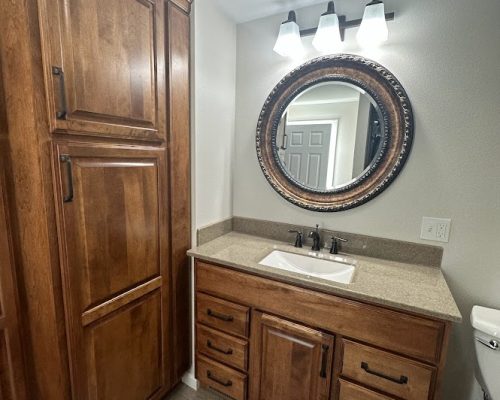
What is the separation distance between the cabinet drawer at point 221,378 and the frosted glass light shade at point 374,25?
1.82 meters

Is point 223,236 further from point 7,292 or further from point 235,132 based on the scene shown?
point 7,292

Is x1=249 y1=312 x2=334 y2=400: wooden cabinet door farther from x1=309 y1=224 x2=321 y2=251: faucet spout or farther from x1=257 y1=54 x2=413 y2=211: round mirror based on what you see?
x1=257 y1=54 x2=413 y2=211: round mirror

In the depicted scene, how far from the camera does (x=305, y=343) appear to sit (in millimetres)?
1215

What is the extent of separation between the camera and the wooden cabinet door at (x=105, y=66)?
0.87 metres

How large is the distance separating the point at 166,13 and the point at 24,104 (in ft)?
2.46

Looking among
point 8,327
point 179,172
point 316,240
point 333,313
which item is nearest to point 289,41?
point 179,172

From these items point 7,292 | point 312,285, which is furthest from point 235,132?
point 7,292

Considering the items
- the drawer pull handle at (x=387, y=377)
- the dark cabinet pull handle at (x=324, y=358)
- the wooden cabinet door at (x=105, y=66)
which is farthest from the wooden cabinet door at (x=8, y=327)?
the drawer pull handle at (x=387, y=377)

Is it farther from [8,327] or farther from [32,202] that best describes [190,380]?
[32,202]

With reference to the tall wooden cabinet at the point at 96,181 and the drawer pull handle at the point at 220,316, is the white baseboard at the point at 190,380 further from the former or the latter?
the drawer pull handle at the point at 220,316

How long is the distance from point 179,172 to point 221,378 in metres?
1.15

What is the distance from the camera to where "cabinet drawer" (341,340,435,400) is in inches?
39.9

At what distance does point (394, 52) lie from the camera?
4.41 ft

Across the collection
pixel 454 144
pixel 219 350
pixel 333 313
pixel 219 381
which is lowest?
pixel 219 381
